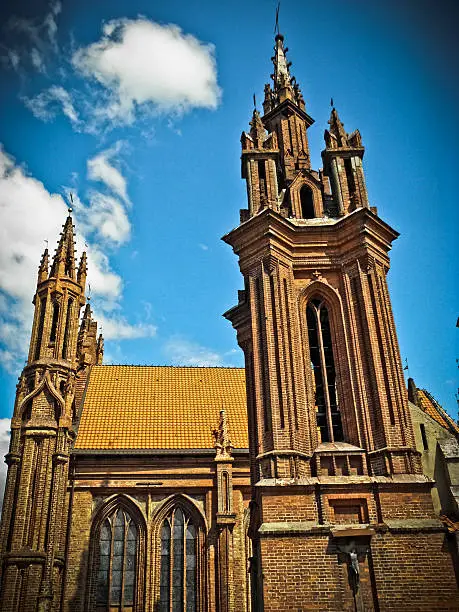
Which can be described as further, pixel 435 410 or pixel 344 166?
pixel 435 410

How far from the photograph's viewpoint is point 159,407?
26578 millimetres

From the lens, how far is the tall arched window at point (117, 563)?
2067 centimetres

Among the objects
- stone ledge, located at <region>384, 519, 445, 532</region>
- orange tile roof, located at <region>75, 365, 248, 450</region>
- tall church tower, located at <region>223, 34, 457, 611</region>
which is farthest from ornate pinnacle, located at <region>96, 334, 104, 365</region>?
stone ledge, located at <region>384, 519, 445, 532</region>

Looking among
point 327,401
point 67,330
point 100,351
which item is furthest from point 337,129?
point 100,351

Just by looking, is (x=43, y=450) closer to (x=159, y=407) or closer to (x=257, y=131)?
(x=159, y=407)

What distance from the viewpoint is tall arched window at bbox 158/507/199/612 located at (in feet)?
68.2

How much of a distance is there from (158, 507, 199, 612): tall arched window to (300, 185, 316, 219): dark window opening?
12.5 metres

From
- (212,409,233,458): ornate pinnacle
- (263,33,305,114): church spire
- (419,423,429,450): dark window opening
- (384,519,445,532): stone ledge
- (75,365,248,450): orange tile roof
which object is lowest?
(384,519,445,532): stone ledge

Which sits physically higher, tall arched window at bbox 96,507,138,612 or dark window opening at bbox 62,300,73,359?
dark window opening at bbox 62,300,73,359

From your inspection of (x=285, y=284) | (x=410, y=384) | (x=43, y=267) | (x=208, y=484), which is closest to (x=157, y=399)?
(x=208, y=484)

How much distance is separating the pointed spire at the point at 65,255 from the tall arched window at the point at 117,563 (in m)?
10.9

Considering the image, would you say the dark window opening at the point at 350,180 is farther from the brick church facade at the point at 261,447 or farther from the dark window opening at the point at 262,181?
the dark window opening at the point at 262,181

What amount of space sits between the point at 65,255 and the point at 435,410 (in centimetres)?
1770

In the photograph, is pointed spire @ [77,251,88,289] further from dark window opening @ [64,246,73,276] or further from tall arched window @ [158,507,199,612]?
tall arched window @ [158,507,199,612]
